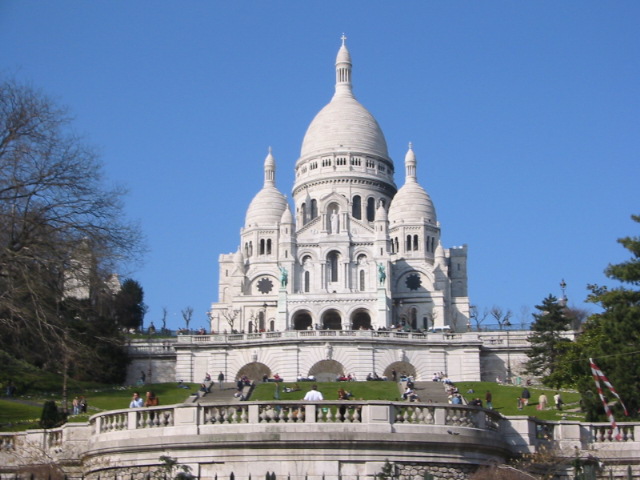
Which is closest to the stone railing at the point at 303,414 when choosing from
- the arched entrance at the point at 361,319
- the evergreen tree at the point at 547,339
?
the evergreen tree at the point at 547,339

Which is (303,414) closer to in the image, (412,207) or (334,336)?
(334,336)

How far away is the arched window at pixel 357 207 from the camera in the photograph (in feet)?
421

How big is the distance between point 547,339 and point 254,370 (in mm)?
19152

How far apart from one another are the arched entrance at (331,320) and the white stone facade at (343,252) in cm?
11

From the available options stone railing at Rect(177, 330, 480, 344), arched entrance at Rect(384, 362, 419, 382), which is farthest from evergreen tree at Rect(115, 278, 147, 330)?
arched entrance at Rect(384, 362, 419, 382)

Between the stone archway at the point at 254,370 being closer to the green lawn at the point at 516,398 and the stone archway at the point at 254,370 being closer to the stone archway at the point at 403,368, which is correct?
the stone archway at the point at 403,368

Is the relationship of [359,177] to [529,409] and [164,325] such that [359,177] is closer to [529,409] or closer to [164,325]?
[164,325]

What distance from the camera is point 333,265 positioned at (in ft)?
375

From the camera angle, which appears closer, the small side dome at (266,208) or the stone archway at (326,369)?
the stone archway at (326,369)

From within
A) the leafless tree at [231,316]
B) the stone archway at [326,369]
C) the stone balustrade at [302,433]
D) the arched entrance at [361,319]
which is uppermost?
the leafless tree at [231,316]

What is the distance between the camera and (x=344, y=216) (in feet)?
381

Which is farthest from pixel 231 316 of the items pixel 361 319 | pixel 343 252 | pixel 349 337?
pixel 349 337

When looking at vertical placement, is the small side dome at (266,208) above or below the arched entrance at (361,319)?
above

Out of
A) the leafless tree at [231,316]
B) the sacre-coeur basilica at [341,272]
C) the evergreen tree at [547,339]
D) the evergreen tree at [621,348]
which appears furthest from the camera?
the leafless tree at [231,316]
